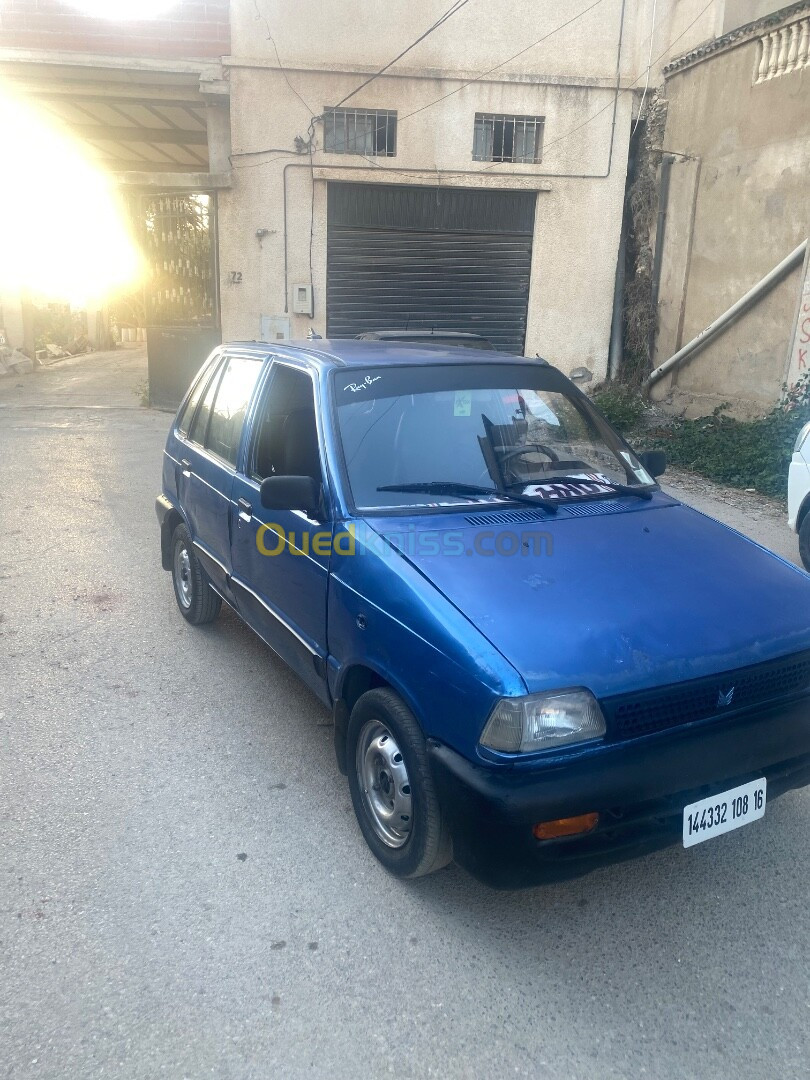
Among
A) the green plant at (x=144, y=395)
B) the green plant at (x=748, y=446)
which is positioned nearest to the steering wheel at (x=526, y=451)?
the green plant at (x=748, y=446)

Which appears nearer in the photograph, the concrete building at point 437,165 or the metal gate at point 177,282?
the concrete building at point 437,165

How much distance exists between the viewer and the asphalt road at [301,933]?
221cm

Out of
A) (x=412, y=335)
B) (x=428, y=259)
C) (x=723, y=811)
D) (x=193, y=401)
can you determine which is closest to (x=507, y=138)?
(x=428, y=259)

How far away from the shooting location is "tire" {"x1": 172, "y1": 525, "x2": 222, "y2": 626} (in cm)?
488

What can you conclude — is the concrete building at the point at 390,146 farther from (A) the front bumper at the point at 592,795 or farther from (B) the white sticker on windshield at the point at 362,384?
(A) the front bumper at the point at 592,795

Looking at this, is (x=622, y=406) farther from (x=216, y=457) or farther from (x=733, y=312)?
(x=216, y=457)

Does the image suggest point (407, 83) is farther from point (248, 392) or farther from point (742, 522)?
point (248, 392)

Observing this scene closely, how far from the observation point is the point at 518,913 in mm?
2750

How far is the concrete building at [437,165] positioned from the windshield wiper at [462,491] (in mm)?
9980

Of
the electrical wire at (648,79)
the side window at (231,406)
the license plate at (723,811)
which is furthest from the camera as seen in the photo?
the electrical wire at (648,79)

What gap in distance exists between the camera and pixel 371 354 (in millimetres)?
3812

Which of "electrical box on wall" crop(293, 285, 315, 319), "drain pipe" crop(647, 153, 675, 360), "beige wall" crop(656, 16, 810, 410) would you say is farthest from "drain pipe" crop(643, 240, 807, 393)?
"electrical box on wall" crop(293, 285, 315, 319)

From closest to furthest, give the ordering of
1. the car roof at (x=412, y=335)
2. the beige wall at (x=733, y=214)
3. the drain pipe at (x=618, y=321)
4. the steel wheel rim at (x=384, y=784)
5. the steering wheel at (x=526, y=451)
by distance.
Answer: the steel wheel rim at (x=384, y=784), the steering wheel at (x=526, y=451), the car roof at (x=412, y=335), the beige wall at (x=733, y=214), the drain pipe at (x=618, y=321)

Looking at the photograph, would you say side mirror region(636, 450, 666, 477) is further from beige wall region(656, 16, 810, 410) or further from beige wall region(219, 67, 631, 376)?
beige wall region(219, 67, 631, 376)
